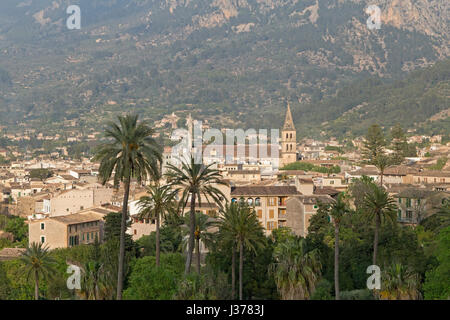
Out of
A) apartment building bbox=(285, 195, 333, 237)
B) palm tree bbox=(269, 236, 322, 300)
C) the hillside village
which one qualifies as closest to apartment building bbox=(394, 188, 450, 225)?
the hillside village

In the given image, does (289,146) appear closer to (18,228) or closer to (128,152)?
(18,228)

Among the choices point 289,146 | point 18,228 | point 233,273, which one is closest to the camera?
point 233,273

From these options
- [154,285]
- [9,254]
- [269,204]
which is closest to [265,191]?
[269,204]

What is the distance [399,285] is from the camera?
36438 mm

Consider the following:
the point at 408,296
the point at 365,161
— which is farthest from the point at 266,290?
the point at 365,161

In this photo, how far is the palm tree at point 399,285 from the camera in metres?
36.2

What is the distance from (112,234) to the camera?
178 feet

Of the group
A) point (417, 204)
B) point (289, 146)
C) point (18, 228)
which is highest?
point (289, 146)

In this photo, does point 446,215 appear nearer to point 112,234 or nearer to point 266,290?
point 266,290

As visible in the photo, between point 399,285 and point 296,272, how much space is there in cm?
511

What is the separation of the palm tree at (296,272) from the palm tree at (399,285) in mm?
3620

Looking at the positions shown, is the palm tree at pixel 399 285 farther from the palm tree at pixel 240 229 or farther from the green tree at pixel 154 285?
the green tree at pixel 154 285

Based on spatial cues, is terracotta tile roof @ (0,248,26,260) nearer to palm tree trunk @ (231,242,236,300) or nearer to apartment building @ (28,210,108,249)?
apartment building @ (28,210,108,249)
